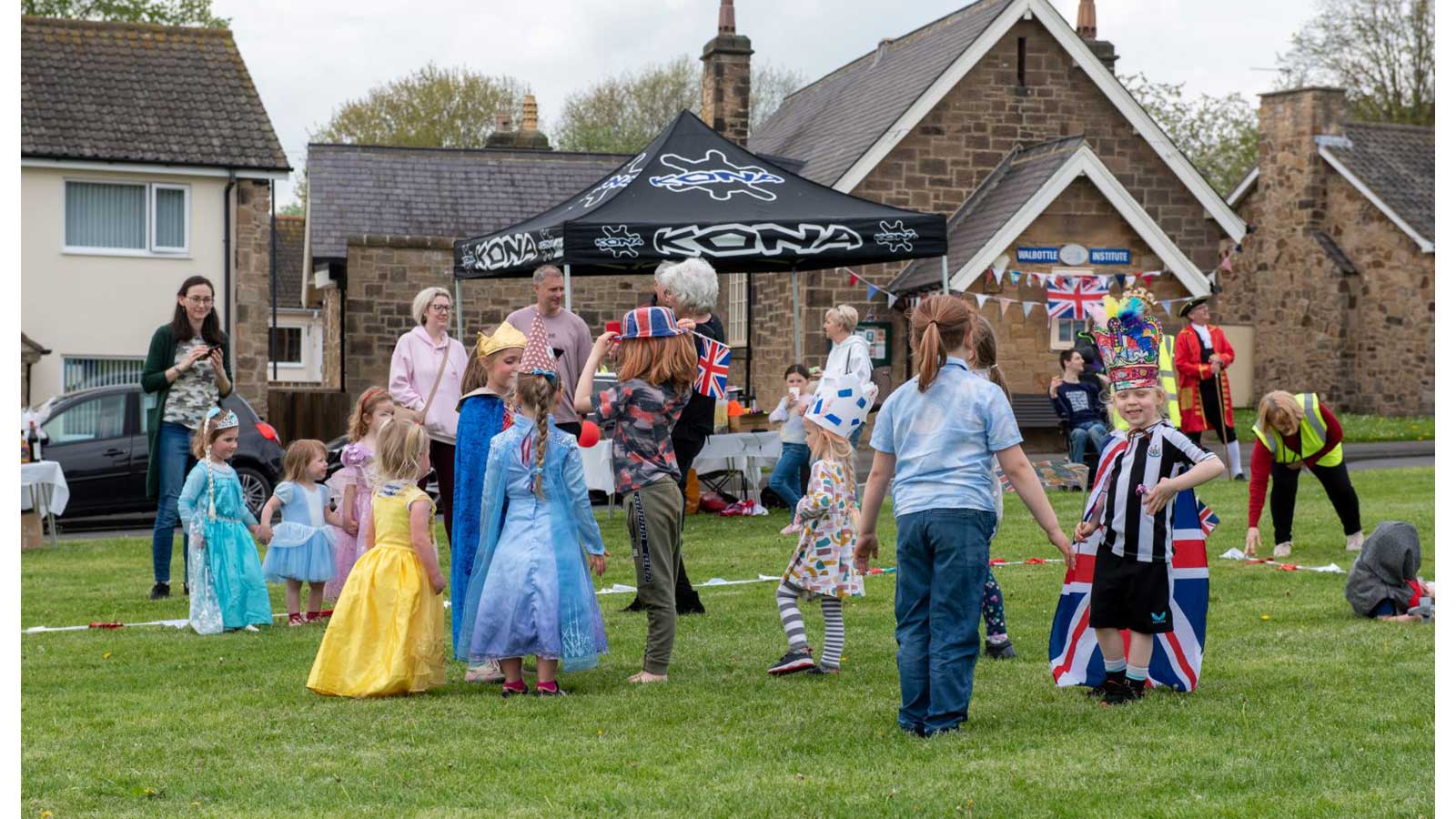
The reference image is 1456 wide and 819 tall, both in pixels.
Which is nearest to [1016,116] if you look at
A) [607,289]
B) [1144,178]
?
[1144,178]

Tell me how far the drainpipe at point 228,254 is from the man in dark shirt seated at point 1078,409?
16.1 metres

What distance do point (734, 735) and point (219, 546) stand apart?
14.7 ft

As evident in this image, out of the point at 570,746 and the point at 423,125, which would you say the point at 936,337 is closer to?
the point at 570,746

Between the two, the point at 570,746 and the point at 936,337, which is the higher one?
the point at 936,337

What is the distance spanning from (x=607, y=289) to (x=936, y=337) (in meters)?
23.4

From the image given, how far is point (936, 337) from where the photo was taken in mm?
6293

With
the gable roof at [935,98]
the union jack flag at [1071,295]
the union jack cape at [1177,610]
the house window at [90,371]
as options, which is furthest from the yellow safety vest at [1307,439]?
the house window at [90,371]

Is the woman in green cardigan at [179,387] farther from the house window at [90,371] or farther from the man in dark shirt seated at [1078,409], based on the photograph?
the house window at [90,371]

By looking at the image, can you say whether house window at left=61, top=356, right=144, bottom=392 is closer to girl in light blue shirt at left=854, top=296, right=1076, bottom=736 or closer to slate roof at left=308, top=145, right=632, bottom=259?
slate roof at left=308, top=145, right=632, bottom=259

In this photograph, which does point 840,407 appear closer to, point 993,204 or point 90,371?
point 993,204

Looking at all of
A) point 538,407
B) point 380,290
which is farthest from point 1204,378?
point 380,290

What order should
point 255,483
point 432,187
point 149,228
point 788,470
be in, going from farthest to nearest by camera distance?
point 432,187 → point 149,228 → point 255,483 → point 788,470

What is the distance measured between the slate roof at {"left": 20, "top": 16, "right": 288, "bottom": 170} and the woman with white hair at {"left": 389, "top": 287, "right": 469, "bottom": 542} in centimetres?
1871

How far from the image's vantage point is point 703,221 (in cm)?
1423
